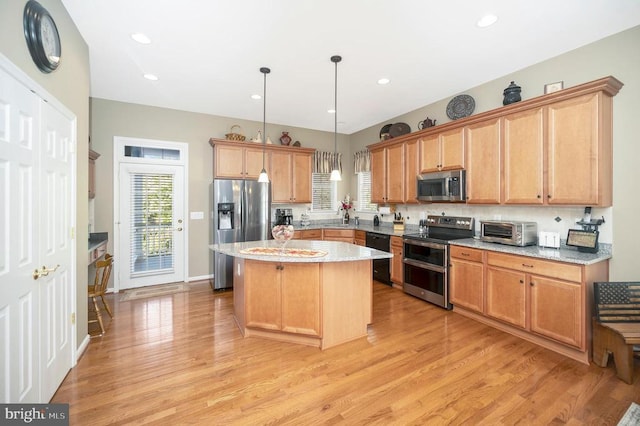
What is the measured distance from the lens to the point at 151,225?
4.62 m

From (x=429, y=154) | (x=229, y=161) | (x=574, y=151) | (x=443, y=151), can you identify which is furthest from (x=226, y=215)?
(x=574, y=151)

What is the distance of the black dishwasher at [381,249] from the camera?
464 centimetres

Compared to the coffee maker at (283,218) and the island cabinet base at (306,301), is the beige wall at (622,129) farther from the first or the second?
the coffee maker at (283,218)

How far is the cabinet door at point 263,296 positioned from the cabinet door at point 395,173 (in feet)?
9.20

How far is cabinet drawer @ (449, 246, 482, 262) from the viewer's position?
3.25 metres

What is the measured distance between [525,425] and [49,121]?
3817 millimetres

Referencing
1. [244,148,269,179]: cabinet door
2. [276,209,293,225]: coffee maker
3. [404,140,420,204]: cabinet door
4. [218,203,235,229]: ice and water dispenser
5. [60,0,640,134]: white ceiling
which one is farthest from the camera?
[276,209,293,225]: coffee maker

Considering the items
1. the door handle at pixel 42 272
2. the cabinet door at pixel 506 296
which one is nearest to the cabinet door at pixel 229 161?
the door handle at pixel 42 272

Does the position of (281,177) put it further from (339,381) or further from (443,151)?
(339,381)

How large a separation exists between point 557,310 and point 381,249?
2462 mm

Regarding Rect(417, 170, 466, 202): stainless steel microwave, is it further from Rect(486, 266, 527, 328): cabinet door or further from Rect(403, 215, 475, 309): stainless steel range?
Rect(486, 266, 527, 328): cabinet door

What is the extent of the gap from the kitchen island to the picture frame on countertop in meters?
2.59

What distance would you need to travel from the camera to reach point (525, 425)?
175 centimetres

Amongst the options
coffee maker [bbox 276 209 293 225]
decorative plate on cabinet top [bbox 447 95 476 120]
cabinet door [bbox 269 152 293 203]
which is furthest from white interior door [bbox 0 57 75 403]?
decorative plate on cabinet top [bbox 447 95 476 120]
